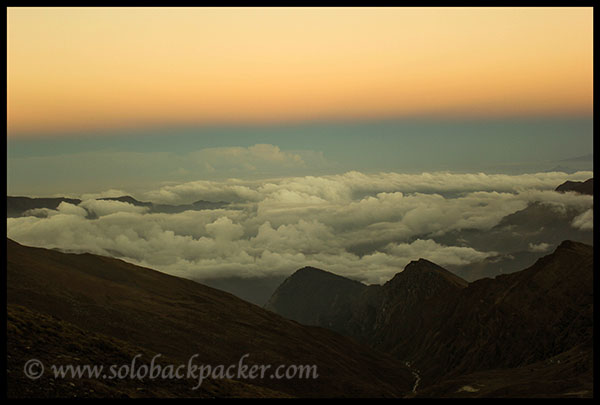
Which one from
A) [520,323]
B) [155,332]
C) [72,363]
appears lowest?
[520,323]

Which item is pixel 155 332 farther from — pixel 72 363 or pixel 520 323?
pixel 520 323

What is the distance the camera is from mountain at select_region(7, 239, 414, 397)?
5431 centimetres

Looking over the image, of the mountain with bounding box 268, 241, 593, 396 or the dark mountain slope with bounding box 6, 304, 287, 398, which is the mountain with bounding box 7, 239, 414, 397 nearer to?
the dark mountain slope with bounding box 6, 304, 287, 398

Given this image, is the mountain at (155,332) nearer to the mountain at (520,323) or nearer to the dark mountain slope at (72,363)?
the dark mountain slope at (72,363)

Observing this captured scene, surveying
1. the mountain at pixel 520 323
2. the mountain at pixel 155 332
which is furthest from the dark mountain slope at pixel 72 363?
the mountain at pixel 520 323

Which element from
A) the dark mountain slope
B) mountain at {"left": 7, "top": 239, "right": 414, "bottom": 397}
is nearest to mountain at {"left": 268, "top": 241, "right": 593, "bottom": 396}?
mountain at {"left": 7, "top": 239, "right": 414, "bottom": 397}

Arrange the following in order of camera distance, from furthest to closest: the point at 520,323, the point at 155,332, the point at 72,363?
the point at 520,323 → the point at 155,332 → the point at 72,363

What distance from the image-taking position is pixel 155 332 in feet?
348

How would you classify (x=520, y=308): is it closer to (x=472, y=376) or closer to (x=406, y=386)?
(x=406, y=386)

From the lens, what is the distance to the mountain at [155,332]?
54312 mm

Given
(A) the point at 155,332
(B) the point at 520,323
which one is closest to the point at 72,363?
(A) the point at 155,332

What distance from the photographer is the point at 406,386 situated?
5797 inches

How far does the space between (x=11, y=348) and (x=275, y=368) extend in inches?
2684

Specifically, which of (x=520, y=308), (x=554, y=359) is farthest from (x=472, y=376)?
(x=520, y=308)
